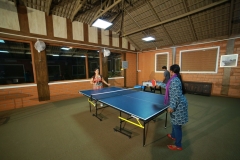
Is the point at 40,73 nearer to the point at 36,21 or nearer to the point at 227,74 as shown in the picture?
the point at 36,21

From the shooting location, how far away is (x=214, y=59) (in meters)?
5.14

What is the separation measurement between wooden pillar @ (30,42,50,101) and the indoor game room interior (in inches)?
1.3

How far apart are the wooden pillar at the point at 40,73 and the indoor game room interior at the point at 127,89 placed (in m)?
0.03

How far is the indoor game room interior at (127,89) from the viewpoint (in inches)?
72.6

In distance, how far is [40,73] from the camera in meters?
4.27

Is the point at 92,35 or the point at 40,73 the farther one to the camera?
the point at 92,35

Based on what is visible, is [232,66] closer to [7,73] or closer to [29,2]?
[29,2]

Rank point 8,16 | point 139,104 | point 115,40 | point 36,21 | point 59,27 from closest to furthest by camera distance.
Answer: point 139,104 < point 8,16 < point 36,21 < point 59,27 < point 115,40

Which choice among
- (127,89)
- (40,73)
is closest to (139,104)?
(127,89)

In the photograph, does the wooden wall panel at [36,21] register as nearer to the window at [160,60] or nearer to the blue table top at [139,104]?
the blue table top at [139,104]

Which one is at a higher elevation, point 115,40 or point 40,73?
point 115,40

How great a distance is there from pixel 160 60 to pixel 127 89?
4.61 m

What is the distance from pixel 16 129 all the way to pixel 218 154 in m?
4.53

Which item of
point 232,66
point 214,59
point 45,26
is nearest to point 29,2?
point 45,26
